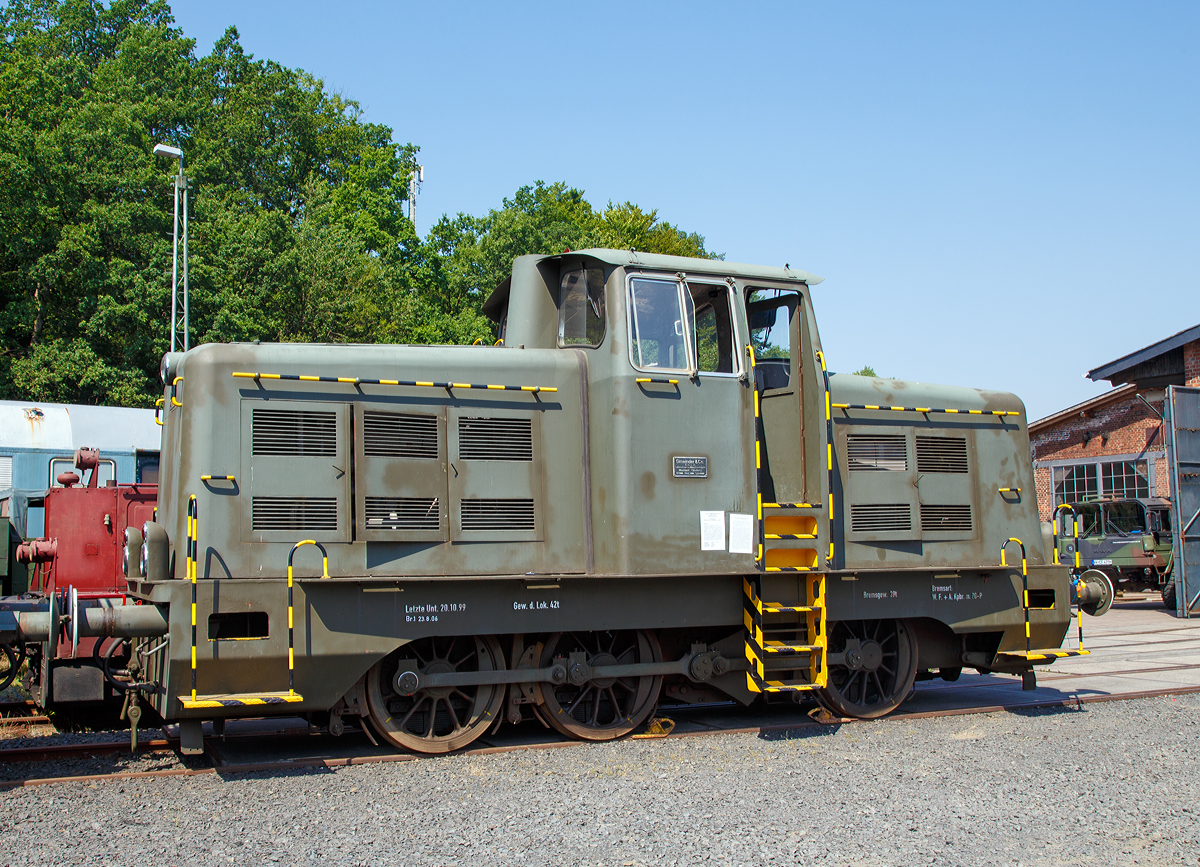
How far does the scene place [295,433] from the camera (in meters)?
7.12

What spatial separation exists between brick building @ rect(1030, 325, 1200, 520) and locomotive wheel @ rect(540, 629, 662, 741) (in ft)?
62.7

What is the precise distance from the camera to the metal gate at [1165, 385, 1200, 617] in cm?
1883

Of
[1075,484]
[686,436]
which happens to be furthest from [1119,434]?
[686,436]

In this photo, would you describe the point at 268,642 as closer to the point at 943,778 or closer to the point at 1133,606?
the point at 943,778

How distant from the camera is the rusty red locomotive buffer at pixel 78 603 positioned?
6332mm

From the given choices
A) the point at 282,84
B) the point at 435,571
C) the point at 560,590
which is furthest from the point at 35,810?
the point at 282,84

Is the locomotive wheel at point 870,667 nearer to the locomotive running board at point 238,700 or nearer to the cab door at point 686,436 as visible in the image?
the cab door at point 686,436

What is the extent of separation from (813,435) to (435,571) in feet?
10.7

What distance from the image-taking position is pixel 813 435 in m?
8.19

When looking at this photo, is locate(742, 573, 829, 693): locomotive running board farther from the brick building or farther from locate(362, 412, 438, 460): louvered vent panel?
the brick building

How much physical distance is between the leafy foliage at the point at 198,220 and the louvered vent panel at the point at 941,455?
19362mm

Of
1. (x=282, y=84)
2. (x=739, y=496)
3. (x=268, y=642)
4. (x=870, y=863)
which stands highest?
(x=282, y=84)

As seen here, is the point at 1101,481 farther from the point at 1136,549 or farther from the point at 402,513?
the point at 402,513

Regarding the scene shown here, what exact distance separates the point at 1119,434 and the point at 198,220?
81.6 ft
